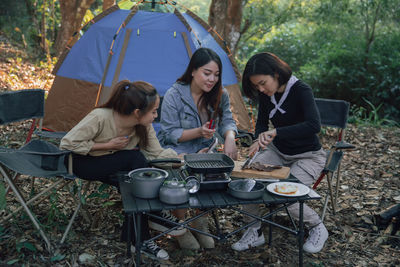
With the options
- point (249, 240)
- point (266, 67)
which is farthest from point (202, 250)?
point (266, 67)

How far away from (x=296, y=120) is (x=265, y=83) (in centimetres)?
40

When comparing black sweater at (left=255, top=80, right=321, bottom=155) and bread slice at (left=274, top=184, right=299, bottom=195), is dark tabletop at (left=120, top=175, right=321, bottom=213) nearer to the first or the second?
bread slice at (left=274, top=184, right=299, bottom=195)

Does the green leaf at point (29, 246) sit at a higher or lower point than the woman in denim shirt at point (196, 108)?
lower

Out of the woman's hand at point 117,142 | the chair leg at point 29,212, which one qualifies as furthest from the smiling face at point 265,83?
the chair leg at point 29,212

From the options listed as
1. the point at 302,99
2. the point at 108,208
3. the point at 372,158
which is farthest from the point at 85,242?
the point at 372,158

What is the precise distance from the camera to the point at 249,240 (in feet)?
9.67

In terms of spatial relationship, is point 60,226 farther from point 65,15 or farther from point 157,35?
point 65,15

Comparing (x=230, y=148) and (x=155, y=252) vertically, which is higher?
(x=230, y=148)

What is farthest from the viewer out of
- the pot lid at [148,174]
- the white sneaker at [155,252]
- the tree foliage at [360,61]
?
the tree foliage at [360,61]

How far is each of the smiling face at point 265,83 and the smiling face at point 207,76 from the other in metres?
0.31

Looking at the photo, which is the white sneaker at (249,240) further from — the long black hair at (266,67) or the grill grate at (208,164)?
the long black hair at (266,67)

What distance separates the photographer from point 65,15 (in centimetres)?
803

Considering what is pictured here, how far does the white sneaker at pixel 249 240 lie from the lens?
9.57 feet

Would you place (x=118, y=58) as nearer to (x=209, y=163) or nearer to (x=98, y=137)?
(x=98, y=137)
